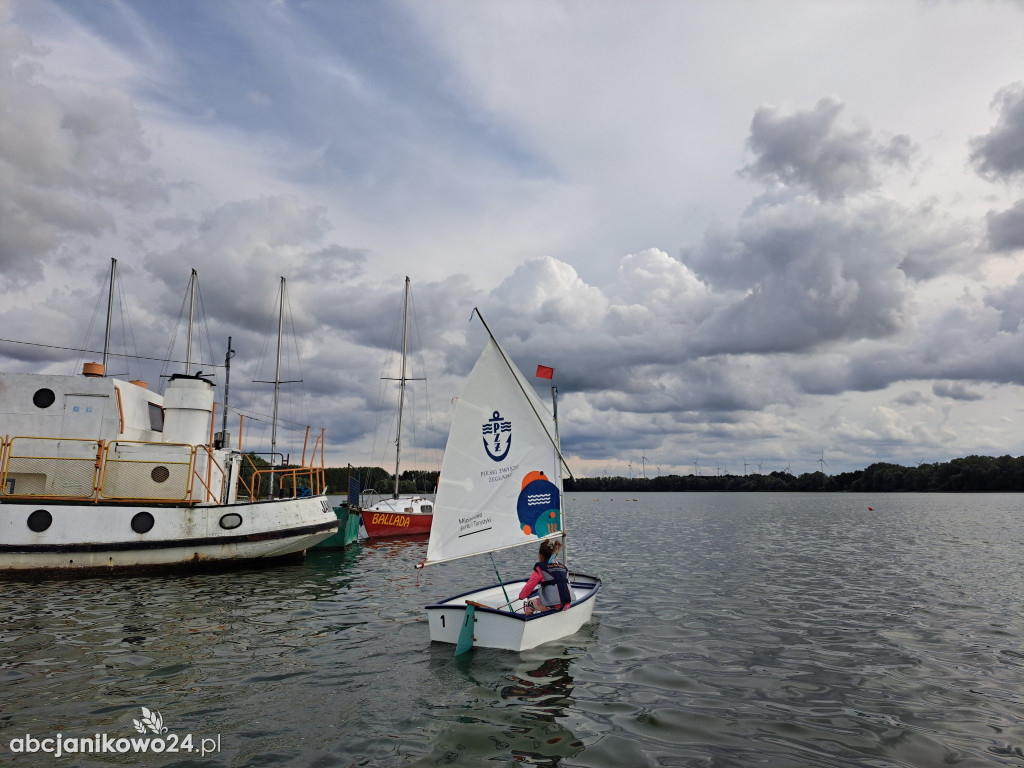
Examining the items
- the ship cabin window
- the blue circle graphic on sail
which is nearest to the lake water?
the blue circle graphic on sail

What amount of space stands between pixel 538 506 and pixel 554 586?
244 centimetres

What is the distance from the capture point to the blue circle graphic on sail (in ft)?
52.1

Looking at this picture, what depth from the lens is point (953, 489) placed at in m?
170

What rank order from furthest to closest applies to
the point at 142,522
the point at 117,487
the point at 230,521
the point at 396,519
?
1. the point at 396,519
2. the point at 230,521
3. the point at 117,487
4. the point at 142,522

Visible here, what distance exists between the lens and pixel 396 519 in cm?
4547

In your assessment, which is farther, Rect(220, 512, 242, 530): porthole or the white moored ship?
Rect(220, 512, 242, 530): porthole

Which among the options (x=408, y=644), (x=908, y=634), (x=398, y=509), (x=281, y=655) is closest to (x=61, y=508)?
(x=281, y=655)

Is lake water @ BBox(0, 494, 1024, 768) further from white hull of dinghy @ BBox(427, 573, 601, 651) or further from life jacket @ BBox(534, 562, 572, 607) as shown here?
Result: life jacket @ BBox(534, 562, 572, 607)

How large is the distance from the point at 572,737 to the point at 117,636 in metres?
12.3

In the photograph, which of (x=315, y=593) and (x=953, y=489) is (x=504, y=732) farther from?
(x=953, y=489)

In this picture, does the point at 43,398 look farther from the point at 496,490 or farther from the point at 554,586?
the point at 554,586

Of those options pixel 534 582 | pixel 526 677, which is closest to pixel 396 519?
pixel 534 582

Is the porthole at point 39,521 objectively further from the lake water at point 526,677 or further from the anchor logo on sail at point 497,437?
the anchor logo on sail at point 497,437

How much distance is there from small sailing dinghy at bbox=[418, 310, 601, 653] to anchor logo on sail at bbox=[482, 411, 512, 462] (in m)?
0.03
